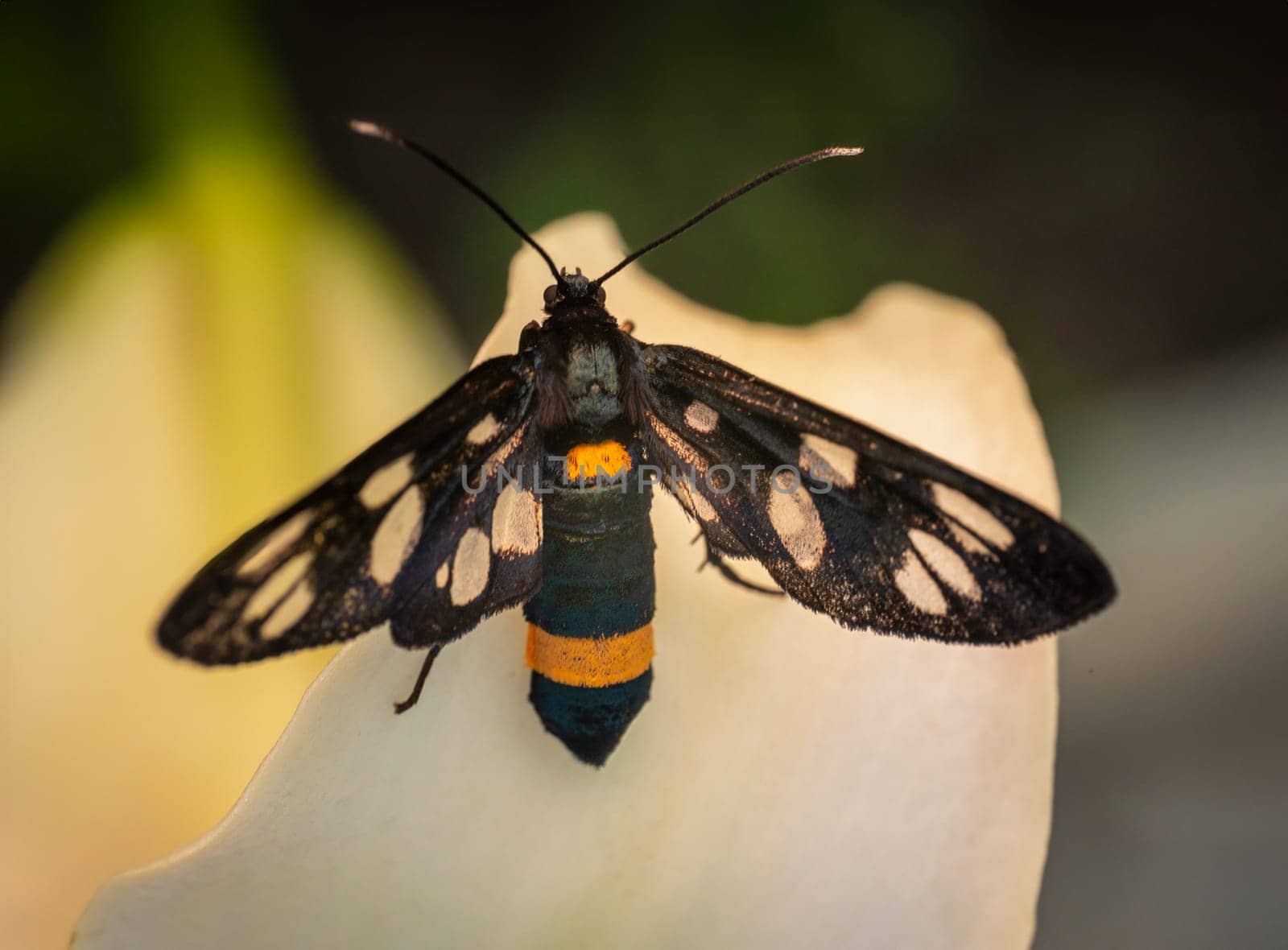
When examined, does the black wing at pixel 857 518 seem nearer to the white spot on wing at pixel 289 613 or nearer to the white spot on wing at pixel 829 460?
the white spot on wing at pixel 829 460

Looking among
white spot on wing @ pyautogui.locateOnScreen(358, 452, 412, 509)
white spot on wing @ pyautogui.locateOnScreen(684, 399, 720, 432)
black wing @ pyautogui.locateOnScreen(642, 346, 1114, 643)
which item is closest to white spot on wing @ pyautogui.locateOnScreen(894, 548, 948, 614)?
black wing @ pyautogui.locateOnScreen(642, 346, 1114, 643)

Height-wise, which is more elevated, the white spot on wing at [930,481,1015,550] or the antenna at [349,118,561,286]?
the antenna at [349,118,561,286]

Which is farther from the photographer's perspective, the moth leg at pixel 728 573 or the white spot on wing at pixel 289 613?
the moth leg at pixel 728 573

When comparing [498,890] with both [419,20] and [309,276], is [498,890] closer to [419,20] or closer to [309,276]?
[309,276]

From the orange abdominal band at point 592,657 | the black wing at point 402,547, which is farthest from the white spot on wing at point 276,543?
the orange abdominal band at point 592,657

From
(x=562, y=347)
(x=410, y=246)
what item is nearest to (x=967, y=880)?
→ (x=562, y=347)

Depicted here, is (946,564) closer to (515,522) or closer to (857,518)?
(857,518)

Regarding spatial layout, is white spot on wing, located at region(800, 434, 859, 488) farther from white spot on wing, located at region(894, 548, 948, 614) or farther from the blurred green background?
the blurred green background
